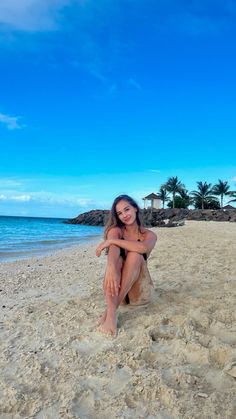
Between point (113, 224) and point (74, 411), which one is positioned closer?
point (74, 411)

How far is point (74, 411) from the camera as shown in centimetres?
247

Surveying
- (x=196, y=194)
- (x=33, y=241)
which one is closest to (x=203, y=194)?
(x=196, y=194)

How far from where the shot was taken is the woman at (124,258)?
3.88 m

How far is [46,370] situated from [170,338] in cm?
121

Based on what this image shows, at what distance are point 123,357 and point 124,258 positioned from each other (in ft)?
3.93

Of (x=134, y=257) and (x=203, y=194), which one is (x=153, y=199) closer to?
(x=203, y=194)

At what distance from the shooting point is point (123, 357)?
322cm

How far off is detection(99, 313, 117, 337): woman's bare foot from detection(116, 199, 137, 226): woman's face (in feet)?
3.56

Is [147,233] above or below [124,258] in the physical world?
above

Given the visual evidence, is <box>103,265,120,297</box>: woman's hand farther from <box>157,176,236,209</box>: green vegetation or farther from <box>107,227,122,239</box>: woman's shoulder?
<box>157,176,236,209</box>: green vegetation

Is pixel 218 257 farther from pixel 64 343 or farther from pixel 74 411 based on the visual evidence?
pixel 74 411

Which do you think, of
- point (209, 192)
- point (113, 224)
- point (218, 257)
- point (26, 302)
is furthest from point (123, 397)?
point (209, 192)

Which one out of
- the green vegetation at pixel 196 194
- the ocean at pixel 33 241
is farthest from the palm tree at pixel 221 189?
the ocean at pixel 33 241

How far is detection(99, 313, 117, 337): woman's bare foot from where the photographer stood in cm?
372
